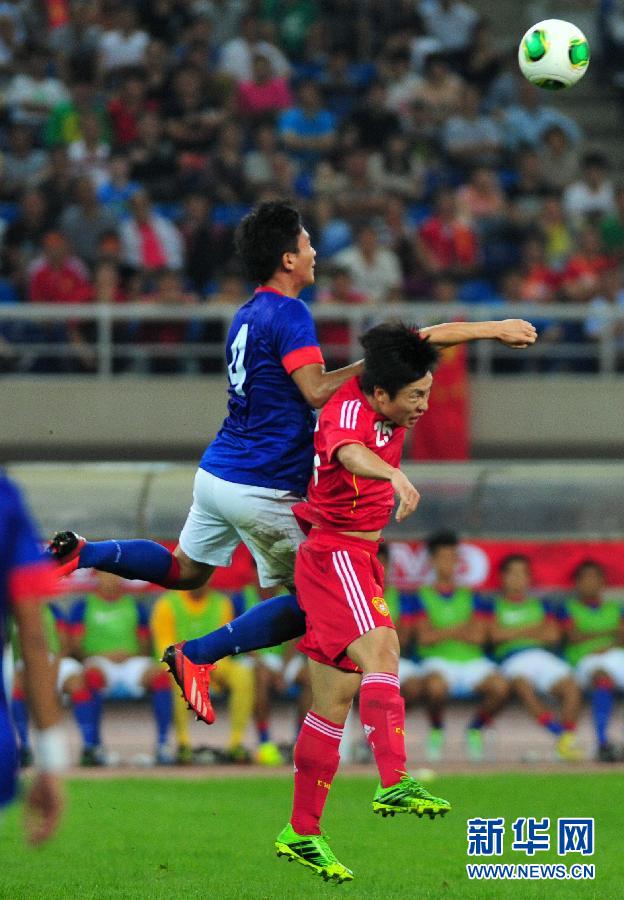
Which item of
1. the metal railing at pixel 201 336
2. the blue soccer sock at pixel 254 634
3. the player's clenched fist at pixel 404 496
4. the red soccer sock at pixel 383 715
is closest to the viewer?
the player's clenched fist at pixel 404 496

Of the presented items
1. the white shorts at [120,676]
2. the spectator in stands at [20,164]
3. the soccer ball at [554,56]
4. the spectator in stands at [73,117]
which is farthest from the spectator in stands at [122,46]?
the soccer ball at [554,56]

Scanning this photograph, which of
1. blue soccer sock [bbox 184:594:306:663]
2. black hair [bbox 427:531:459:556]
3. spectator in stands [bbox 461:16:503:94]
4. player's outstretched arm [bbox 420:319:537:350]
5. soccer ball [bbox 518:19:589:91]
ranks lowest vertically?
black hair [bbox 427:531:459:556]

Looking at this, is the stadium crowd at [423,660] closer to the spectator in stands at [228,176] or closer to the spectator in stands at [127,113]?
the spectator in stands at [228,176]

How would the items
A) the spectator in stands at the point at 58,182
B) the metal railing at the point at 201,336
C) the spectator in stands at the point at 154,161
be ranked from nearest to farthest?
the metal railing at the point at 201,336 → the spectator in stands at the point at 58,182 → the spectator in stands at the point at 154,161

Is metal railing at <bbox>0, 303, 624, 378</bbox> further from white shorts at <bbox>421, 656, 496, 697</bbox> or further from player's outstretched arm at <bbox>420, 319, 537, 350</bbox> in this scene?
player's outstretched arm at <bbox>420, 319, 537, 350</bbox>

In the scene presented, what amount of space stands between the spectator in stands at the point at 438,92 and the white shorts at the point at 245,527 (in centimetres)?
1129

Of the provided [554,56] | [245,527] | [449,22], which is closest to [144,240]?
[449,22]

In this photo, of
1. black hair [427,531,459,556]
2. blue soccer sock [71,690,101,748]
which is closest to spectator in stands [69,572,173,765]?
blue soccer sock [71,690,101,748]

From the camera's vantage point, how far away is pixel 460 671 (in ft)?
42.0

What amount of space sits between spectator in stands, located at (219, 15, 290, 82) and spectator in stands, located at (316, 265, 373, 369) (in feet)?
10.4

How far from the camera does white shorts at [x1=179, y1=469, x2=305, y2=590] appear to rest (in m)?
6.77

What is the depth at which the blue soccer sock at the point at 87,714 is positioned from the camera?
12.2 meters

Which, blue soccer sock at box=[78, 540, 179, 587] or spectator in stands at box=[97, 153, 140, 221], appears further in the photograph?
spectator in stands at box=[97, 153, 140, 221]

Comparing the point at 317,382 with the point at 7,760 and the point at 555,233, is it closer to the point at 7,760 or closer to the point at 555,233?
the point at 7,760
